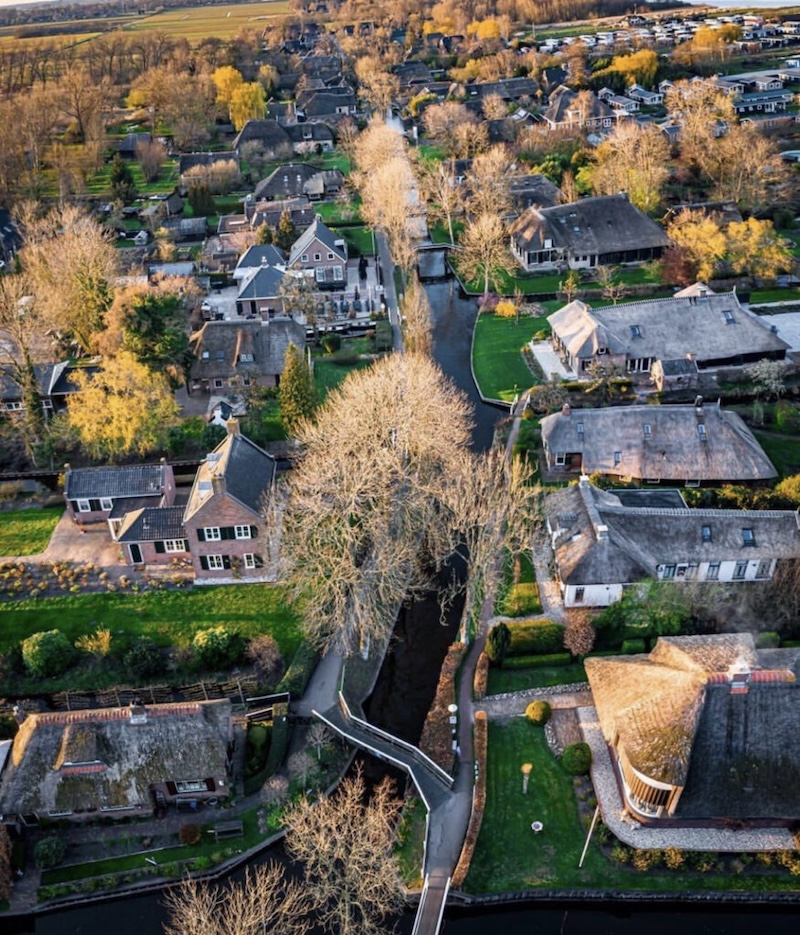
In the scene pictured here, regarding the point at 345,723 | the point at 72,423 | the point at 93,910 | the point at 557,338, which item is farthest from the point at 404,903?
the point at 557,338

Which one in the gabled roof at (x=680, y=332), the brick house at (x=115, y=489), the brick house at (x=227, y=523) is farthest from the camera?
the gabled roof at (x=680, y=332)

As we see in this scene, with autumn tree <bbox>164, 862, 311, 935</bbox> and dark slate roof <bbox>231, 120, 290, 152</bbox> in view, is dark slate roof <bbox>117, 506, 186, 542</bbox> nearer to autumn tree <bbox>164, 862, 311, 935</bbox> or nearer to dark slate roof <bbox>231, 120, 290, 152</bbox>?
autumn tree <bbox>164, 862, 311, 935</bbox>

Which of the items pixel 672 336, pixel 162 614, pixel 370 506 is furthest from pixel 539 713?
pixel 672 336

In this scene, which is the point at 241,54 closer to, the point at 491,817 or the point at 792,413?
the point at 792,413

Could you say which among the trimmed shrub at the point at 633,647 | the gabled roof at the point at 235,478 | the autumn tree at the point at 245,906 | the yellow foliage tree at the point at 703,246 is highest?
the yellow foliage tree at the point at 703,246

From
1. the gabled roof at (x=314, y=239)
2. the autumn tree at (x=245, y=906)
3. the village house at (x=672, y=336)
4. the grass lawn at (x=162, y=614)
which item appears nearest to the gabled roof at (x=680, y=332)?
the village house at (x=672, y=336)

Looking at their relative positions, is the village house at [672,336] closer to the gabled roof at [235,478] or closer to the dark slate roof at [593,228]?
the dark slate roof at [593,228]

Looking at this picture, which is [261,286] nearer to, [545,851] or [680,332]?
[680,332]
